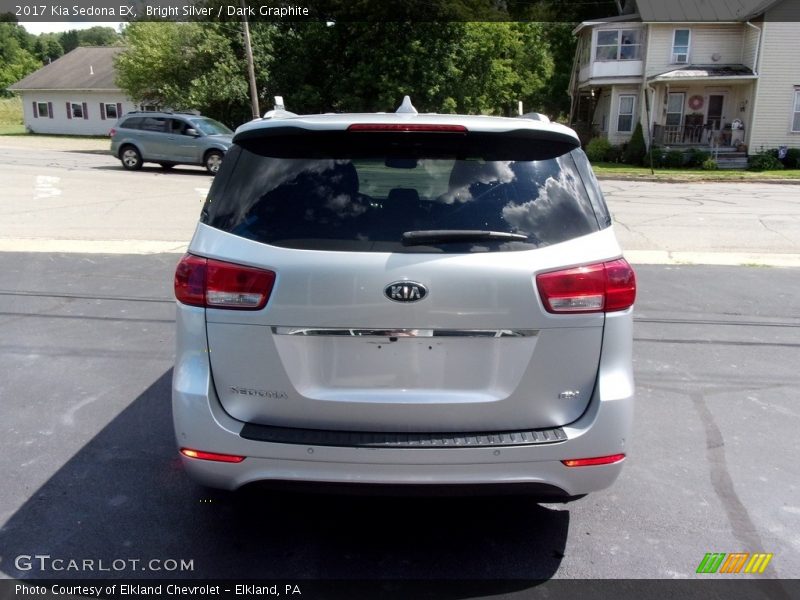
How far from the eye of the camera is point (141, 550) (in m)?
3.12

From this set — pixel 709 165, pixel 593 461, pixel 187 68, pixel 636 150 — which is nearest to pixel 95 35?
pixel 187 68

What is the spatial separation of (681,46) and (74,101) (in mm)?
41821

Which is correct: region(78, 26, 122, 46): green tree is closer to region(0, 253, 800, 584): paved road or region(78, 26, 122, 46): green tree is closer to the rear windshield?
region(0, 253, 800, 584): paved road

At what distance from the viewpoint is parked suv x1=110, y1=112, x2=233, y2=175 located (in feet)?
72.0

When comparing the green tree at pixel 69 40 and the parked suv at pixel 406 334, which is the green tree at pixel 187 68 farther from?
the green tree at pixel 69 40

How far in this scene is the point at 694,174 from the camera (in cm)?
2561

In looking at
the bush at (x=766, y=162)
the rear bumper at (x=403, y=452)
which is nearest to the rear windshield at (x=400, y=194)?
the rear bumper at (x=403, y=452)

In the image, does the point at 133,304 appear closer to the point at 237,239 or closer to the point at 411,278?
the point at 237,239

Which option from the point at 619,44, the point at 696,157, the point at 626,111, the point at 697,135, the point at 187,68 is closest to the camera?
the point at 696,157

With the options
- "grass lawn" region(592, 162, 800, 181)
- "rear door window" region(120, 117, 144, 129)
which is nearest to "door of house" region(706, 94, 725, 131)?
"grass lawn" region(592, 162, 800, 181)

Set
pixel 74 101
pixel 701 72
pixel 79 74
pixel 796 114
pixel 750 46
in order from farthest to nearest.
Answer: pixel 79 74
pixel 74 101
pixel 750 46
pixel 701 72
pixel 796 114

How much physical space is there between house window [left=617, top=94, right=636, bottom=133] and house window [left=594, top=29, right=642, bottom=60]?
186cm

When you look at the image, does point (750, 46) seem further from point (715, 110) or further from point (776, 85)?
point (715, 110)

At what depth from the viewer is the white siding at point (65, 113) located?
1972 inches
